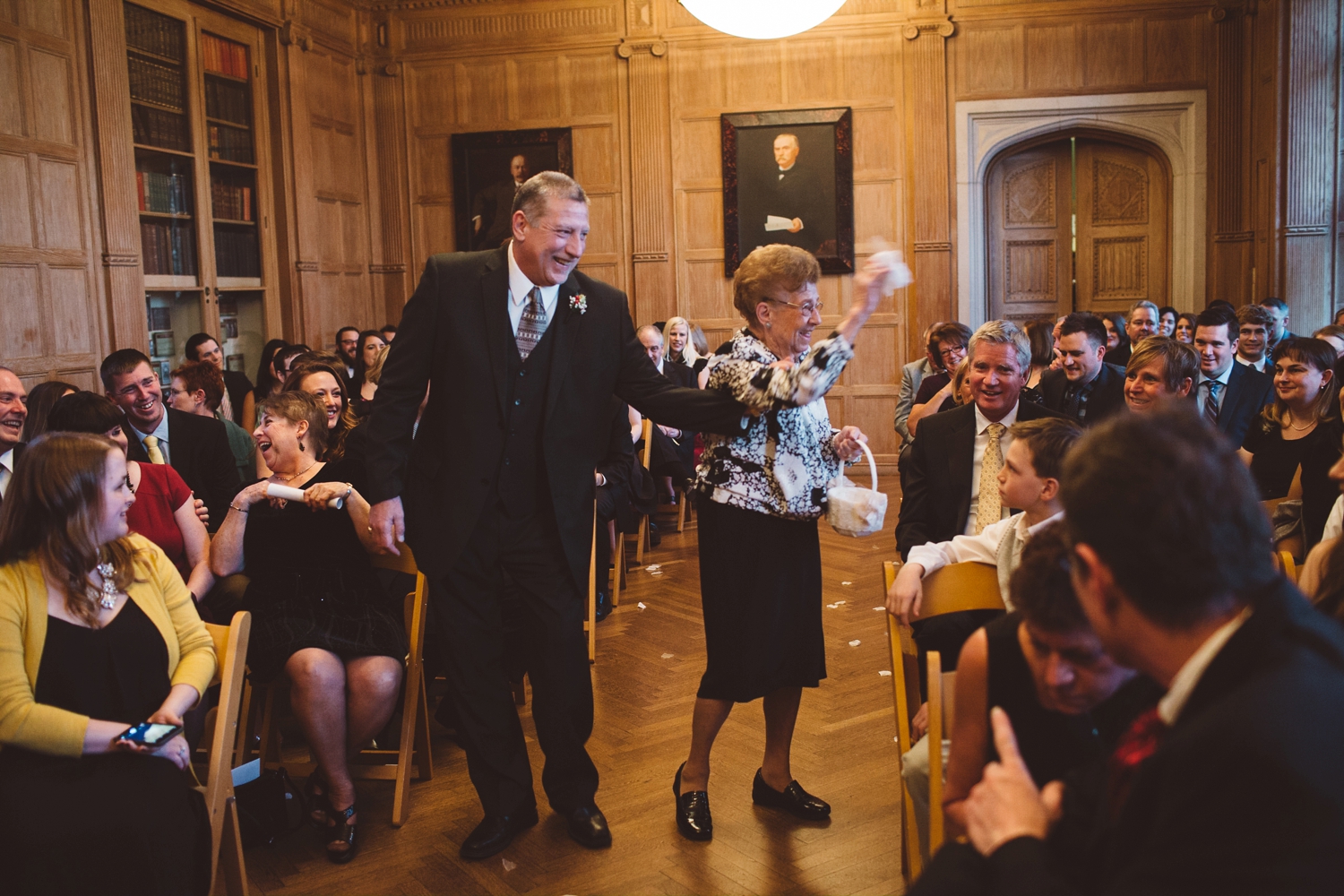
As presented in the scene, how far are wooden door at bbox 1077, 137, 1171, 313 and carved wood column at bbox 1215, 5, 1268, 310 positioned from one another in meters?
0.52

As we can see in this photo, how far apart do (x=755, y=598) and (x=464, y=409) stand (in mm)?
980

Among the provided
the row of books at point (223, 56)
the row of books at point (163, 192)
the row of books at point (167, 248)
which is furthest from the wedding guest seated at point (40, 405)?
the row of books at point (223, 56)

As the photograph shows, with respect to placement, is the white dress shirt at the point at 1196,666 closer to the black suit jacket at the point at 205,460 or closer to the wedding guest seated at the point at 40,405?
the wedding guest seated at the point at 40,405

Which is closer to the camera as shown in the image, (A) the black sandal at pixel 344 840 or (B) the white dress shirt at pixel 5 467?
(A) the black sandal at pixel 344 840

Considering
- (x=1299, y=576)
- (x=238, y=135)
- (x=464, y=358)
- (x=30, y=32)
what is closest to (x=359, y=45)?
(x=238, y=135)

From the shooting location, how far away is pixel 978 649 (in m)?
1.71

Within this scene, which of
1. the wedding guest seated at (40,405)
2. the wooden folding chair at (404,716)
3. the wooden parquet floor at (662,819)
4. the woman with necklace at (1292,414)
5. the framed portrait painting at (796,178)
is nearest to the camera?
the wooden parquet floor at (662,819)

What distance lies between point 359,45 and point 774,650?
9165mm

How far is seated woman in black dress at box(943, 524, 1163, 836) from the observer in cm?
154

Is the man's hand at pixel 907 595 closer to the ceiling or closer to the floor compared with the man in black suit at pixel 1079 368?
closer to the floor

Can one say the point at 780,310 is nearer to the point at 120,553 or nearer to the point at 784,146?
the point at 120,553

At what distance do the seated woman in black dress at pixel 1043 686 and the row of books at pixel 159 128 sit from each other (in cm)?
755

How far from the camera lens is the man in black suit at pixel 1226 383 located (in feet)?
16.5

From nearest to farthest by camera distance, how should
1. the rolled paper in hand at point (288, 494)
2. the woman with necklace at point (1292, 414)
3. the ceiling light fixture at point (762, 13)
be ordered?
the rolled paper in hand at point (288, 494)
the woman with necklace at point (1292, 414)
the ceiling light fixture at point (762, 13)
